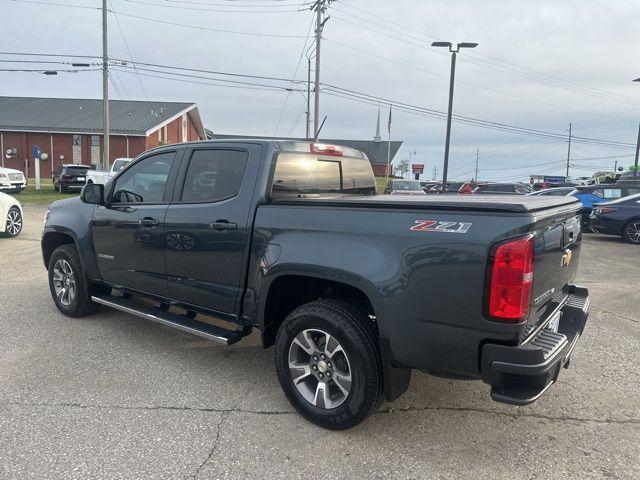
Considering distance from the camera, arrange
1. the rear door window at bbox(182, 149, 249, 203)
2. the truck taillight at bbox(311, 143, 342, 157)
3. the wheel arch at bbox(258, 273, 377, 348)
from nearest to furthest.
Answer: the wheel arch at bbox(258, 273, 377, 348) → the rear door window at bbox(182, 149, 249, 203) → the truck taillight at bbox(311, 143, 342, 157)

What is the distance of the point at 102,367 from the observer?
423cm

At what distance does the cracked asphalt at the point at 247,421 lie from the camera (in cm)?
288

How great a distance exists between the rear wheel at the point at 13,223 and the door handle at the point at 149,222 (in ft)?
27.1

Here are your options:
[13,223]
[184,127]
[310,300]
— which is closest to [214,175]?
[310,300]

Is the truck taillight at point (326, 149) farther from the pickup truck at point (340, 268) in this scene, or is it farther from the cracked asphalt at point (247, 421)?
the cracked asphalt at point (247, 421)

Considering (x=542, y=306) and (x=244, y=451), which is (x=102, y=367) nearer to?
(x=244, y=451)

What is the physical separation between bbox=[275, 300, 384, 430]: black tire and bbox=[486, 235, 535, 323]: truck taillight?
2.75 feet

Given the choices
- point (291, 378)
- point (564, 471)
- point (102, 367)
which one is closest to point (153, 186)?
point (102, 367)

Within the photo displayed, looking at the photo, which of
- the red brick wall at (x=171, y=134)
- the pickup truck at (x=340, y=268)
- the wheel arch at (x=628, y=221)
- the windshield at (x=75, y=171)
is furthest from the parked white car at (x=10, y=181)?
the wheel arch at (x=628, y=221)

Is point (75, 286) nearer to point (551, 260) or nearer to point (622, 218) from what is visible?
point (551, 260)

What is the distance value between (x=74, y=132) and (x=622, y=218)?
39329mm

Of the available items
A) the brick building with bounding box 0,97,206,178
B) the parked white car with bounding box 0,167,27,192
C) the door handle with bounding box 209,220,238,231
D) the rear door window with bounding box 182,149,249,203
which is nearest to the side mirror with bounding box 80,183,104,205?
the rear door window with bounding box 182,149,249,203

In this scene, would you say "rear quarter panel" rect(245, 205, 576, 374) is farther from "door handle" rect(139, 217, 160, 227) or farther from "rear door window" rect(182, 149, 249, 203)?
"door handle" rect(139, 217, 160, 227)

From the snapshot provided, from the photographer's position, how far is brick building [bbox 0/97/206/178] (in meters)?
38.8
